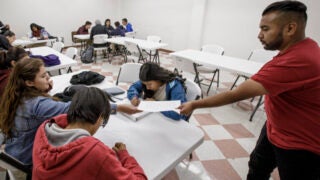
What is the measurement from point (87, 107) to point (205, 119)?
A: 2427 mm

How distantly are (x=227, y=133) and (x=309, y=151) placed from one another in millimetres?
1603

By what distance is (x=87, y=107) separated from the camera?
83 centimetres

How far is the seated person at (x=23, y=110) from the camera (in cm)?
113

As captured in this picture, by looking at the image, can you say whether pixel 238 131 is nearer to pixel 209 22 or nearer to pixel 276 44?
pixel 276 44

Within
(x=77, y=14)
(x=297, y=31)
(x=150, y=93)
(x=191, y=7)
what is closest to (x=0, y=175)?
(x=150, y=93)

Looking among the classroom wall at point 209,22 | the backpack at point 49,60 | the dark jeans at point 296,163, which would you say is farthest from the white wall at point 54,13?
the dark jeans at point 296,163

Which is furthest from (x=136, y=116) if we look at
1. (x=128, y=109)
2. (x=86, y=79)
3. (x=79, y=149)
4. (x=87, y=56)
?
(x=87, y=56)

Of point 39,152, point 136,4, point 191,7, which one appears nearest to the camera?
point 39,152

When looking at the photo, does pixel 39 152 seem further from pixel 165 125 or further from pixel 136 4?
pixel 136 4

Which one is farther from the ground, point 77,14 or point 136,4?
point 136,4

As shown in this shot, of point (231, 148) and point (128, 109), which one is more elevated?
point (128, 109)

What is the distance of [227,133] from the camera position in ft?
8.81

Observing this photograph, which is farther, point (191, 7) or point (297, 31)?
point (191, 7)

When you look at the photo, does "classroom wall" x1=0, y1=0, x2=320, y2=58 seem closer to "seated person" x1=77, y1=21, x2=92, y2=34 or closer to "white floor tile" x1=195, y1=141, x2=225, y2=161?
"seated person" x1=77, y1=21, x2=92, y2=34
